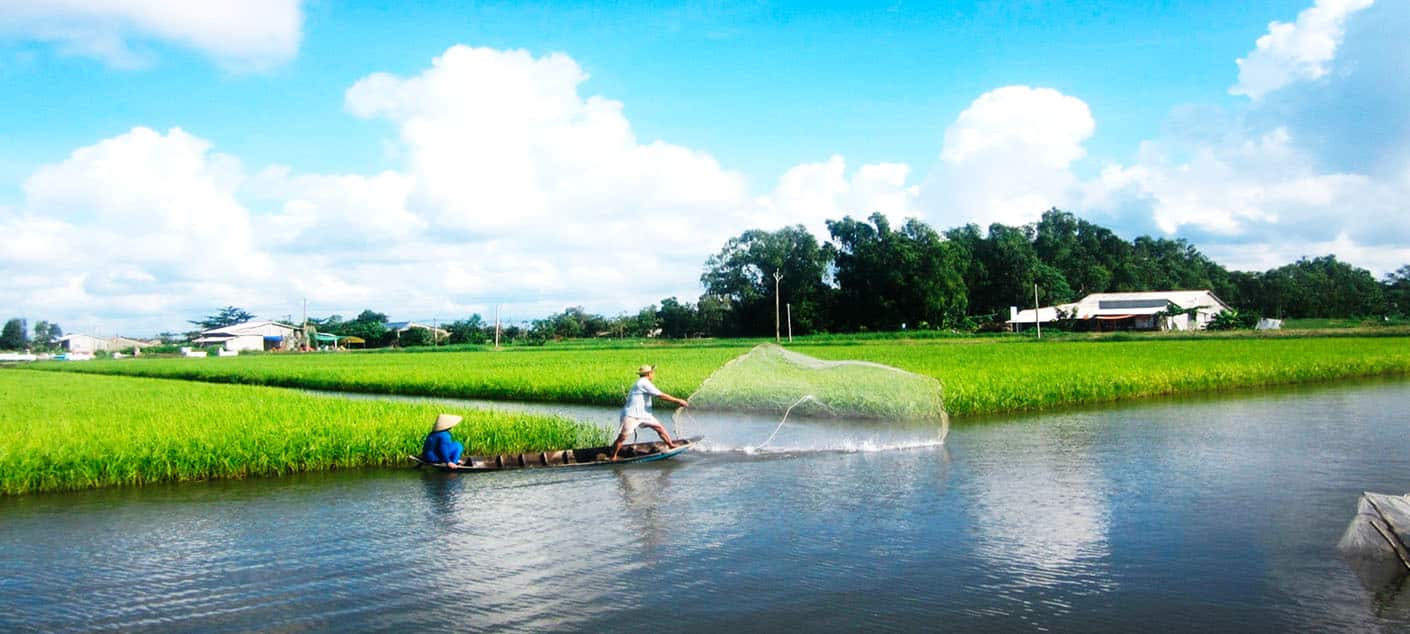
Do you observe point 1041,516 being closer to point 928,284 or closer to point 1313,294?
point 928,284

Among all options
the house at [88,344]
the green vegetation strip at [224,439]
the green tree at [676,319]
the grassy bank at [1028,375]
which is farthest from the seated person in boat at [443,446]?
the house at [88,344]

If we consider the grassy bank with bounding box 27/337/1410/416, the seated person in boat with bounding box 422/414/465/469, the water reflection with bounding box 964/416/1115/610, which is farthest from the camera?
the grassy bank with bounding box 27/337/1410/416

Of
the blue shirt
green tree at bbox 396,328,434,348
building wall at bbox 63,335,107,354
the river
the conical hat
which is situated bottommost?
the river

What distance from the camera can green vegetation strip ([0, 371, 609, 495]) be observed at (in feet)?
35.1

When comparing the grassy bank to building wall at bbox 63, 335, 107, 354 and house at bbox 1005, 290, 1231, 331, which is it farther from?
building wall at bbox 63, 335, 107, 354

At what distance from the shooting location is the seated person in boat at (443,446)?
11.1 m

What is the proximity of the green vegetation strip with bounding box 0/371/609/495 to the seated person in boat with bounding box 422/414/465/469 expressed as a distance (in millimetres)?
1142

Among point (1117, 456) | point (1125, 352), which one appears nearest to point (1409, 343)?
point (1125, 352)

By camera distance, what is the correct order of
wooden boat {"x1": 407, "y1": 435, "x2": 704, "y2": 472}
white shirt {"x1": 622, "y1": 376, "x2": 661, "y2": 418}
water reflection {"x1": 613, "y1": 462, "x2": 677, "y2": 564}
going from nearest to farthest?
water reflection {"x1": 613, "y1": 462, "x2": 677, "y2": 564}, wooden boat {"x1": 407, "y1": 435, "x2": 704, "y2": 472}, white shirt {"x1": 622, "y1": 376, "x2": 661, "y2": 418}

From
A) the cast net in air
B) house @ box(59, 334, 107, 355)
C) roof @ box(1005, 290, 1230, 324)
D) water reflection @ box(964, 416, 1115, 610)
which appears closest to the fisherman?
the cast net in air

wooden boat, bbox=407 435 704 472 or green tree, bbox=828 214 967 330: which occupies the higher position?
green tree, bbox=828 214 967 330

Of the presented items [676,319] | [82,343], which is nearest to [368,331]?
[676,319]

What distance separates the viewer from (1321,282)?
242 feet

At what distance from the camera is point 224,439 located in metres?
11.9
